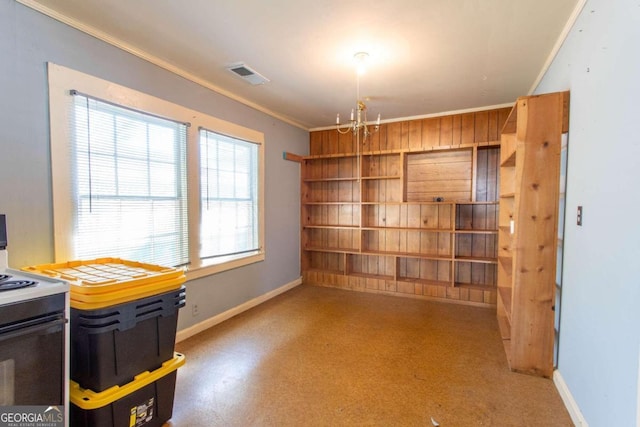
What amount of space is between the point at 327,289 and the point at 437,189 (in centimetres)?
221

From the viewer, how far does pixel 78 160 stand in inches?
81.6

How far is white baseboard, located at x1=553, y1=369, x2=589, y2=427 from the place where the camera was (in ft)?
5.58

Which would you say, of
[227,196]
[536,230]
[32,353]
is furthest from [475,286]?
[32,353]

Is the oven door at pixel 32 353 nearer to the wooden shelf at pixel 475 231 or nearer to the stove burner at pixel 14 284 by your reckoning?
the stove burner at pixel 14 284

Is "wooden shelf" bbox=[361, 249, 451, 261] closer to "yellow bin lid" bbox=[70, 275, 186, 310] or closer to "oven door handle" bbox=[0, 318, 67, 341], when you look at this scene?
"yellow bin lid" bbox=[70, 275, 186, 310]

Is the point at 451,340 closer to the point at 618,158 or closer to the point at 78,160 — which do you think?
the point at 618,158

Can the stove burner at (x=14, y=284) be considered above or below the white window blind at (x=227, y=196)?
below

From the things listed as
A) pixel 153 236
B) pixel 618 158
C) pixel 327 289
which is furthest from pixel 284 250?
pixel 618 158

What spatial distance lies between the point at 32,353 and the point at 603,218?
2.69 metres

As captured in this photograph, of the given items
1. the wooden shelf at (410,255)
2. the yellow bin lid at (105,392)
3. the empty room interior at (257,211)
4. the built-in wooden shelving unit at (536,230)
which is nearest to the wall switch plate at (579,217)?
the empty room interior at (257,211)

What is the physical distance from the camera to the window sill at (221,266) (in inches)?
115

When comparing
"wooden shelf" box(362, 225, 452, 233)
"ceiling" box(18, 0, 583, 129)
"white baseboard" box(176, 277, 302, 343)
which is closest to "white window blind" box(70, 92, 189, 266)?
"ceiling" box(18, 0, 583, 129)

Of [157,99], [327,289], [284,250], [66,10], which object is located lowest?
[327,289]

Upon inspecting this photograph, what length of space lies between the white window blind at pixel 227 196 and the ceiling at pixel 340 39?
64 cm
